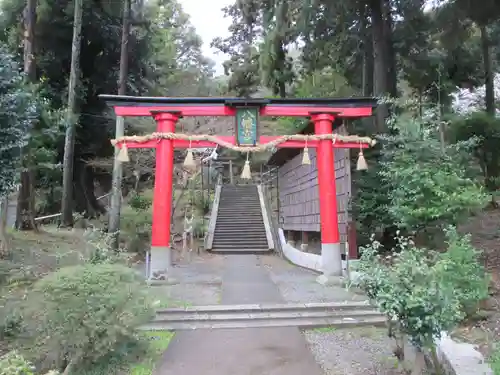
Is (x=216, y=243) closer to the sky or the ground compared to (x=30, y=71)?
closer to the ground

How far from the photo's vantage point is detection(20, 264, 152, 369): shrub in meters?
4.15

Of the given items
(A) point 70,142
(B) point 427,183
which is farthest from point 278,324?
(A) point 70,142

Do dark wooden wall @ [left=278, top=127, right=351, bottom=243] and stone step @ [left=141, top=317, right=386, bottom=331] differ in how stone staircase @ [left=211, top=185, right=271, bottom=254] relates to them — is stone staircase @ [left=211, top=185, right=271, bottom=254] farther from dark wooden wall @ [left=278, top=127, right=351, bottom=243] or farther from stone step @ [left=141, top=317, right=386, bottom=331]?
stone step @ [left=141, top=317, right=386, bottom=331]

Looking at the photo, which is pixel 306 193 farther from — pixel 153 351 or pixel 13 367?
pixel 13 367

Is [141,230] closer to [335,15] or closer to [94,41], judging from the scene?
[94,41]

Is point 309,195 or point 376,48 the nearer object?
point 376,48

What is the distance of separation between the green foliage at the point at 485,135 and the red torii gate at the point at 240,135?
5.01 metres

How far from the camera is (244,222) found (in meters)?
18.4

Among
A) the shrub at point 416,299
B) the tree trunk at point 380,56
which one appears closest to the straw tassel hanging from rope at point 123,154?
the tree trunk at point 380,56

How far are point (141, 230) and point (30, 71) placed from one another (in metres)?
7.58

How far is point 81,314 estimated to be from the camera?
13.6 feet

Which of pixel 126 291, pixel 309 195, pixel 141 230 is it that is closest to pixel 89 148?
pixel 141 230

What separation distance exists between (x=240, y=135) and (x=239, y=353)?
6179mm

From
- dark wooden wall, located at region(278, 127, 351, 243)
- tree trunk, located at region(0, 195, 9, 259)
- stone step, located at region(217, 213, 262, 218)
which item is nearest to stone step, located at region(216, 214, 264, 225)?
stone step, located at region(217, 213, 262, 218)
